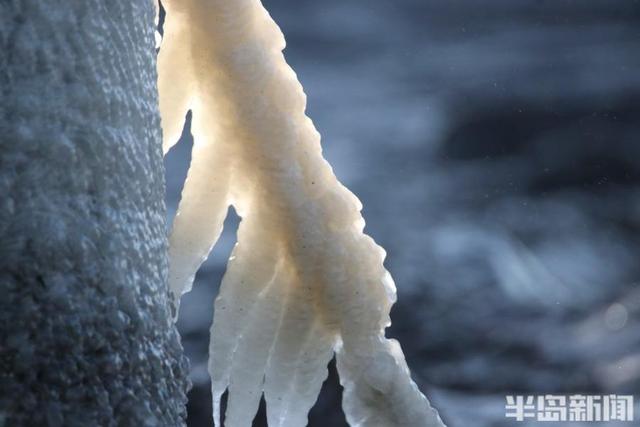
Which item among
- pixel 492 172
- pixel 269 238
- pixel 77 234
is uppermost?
pixel 492 172

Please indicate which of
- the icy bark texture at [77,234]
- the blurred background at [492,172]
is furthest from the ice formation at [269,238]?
the blurred background at [492,172]

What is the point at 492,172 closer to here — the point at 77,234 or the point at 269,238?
the point at 269,238

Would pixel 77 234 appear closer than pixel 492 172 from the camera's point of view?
Yes

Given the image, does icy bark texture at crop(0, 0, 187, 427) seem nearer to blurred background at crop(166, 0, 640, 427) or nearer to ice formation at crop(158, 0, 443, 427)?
ice formation at crop(158, 0, 443, 427)

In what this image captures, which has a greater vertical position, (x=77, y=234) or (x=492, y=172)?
(x=492, y=172)

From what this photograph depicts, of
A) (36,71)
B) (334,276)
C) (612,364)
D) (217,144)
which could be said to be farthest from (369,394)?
(612,364)

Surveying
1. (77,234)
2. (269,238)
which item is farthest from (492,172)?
(77,234)

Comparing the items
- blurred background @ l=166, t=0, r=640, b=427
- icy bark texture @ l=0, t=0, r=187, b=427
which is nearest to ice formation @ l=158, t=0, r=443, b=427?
icy bark texture @ l=0, t=0, r=187, b=427
